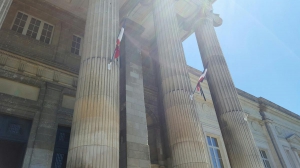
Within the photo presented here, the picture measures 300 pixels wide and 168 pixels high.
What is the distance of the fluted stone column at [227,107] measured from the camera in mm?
11406

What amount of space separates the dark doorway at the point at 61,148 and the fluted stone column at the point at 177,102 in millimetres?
4792

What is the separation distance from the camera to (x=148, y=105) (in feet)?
51.5

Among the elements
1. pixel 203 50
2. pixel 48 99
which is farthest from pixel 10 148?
pixel 203 50

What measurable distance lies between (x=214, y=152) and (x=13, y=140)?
11.6m

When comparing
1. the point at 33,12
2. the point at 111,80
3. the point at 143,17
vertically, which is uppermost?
the point at 143,17

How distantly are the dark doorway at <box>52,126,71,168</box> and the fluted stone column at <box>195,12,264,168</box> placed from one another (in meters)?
7.38

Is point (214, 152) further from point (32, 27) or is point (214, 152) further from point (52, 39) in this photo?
point (32, 27)

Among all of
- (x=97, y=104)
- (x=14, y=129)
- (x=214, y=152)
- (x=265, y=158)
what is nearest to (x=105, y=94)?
(x=97, y=104)

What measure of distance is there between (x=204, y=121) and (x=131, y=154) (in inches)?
315

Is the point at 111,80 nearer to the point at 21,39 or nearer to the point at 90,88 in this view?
the point at 90,88

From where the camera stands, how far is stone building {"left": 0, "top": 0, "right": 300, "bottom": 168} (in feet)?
26.6

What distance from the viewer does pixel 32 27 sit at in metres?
14.3

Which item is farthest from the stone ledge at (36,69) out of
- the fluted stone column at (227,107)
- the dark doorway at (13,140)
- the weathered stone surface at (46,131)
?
the fluted stone column at (227,107)

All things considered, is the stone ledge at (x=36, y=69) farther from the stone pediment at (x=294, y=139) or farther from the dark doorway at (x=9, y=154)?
the stone pediment at (x=294, y=139)
